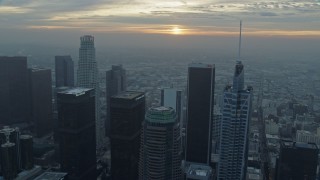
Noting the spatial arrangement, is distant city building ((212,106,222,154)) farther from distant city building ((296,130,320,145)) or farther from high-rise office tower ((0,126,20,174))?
high-rise office tower ((0,126,20,174))

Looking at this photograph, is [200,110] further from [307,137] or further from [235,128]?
[307,137]

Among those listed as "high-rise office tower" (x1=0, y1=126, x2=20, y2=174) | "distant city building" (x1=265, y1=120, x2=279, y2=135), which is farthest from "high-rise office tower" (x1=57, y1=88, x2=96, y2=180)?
"distant city building" (x1=265, y1=120, x2=279, y2=135)

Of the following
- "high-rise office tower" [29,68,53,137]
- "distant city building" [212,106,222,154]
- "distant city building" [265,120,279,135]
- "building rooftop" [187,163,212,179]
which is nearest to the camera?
"building rooftop" [187,163,212,179]

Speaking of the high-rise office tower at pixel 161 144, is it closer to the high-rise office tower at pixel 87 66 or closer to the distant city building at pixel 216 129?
the distant city building at pixel 216 129

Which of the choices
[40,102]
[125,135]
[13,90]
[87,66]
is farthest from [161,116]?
[13,90]

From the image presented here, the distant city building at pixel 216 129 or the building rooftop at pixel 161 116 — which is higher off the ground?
the building rooftop at pixel 161 116

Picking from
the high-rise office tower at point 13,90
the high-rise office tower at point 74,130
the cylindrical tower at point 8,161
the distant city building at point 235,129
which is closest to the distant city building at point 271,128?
the distant city building at point 235,129

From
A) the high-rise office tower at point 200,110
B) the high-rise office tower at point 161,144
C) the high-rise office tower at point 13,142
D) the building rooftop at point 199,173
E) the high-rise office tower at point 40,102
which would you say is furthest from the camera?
the high-rise office tower at point 40,102
